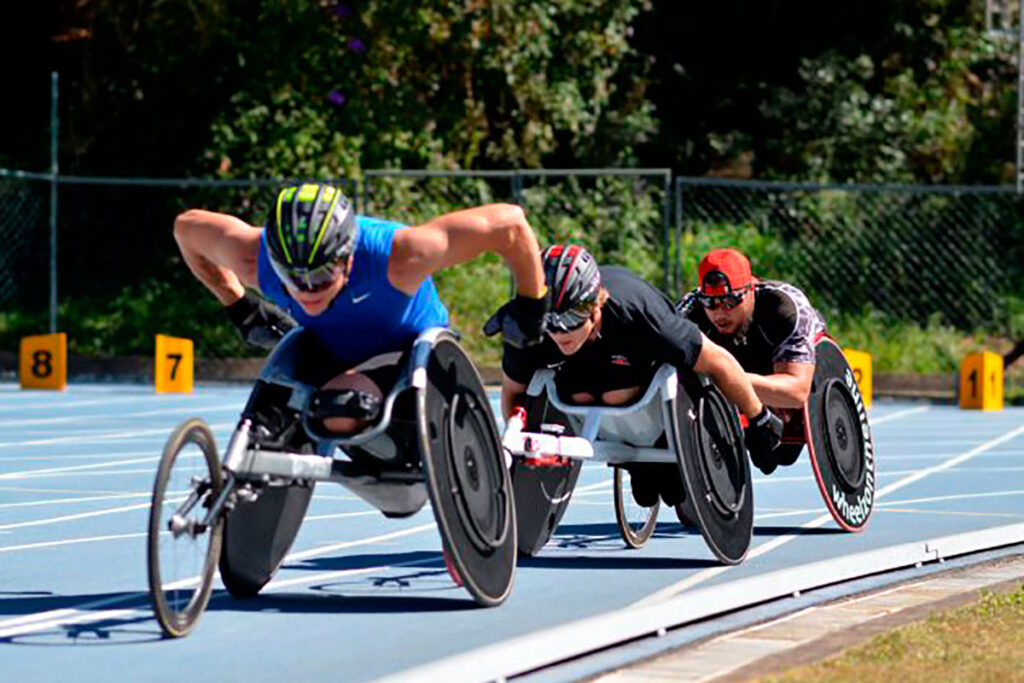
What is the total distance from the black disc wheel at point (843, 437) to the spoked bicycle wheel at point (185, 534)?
4411 mm

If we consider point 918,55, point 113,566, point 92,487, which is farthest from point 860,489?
point 918,55

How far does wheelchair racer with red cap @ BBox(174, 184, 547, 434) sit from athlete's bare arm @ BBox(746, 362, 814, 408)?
268cm

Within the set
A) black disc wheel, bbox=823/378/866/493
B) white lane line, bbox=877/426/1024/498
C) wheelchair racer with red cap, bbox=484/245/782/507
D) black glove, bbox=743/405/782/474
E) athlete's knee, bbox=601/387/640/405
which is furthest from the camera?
white lane line, bbox=877/426/1024/498

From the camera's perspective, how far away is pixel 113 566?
980 cm

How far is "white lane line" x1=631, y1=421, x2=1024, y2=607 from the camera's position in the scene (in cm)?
906

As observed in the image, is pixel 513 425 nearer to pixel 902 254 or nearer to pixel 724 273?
Answer: pixel 724 273

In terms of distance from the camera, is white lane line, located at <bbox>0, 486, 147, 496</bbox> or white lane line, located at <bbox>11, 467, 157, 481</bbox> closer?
white lane line, located at <bbox>0, 486, 147, 496</bbox>

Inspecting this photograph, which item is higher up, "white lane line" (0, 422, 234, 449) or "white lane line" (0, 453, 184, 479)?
"white lane line" (0, 422, 234, 449)

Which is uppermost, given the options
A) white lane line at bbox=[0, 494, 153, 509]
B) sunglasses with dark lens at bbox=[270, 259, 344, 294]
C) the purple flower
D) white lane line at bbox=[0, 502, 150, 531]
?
the purple flower

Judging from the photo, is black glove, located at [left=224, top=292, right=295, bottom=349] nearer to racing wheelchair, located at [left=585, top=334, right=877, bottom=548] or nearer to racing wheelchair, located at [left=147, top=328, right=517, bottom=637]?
racing wheelchair, located at [left=147, top=328, right=517, bottom=637]

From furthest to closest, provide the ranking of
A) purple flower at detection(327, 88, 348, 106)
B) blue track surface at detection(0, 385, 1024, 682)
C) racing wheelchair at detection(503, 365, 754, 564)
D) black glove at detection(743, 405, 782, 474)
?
purple flower at detection(327, 88, 348, 106) → black glove at detection(743, 405, 782, 474) → racing wheelchair at detection(503, 365, 754, 564) → blue track surface at detection(0, 385, 1024, 682)

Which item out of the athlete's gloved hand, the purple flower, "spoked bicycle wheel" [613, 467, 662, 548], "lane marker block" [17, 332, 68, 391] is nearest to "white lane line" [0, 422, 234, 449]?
"lane marker block" [17, 332, 68, 391]

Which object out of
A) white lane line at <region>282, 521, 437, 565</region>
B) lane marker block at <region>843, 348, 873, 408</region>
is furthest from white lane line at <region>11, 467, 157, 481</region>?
lane marker block at <region>843, 348, 873, 408</region>

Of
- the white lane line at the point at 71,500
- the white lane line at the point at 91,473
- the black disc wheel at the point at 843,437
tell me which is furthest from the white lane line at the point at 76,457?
the black disc wheel at the point at 843,437
